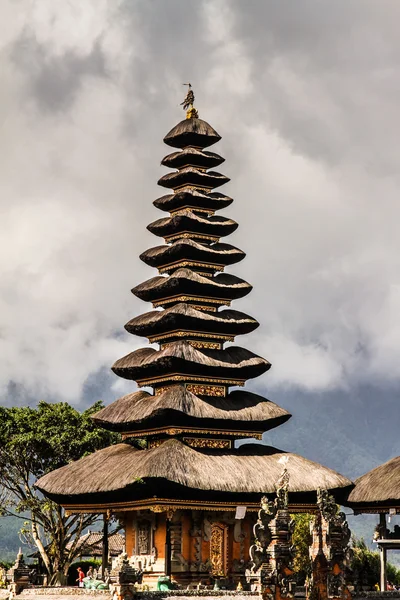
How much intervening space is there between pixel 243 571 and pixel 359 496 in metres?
6.00

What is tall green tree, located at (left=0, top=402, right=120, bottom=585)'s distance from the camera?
58.5 m

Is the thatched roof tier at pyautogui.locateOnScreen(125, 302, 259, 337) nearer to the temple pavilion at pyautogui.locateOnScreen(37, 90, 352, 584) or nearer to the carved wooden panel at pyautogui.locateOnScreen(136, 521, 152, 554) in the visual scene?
the temple pavilion at pyautogui.locateOnScreen(37, 90, 352, 584)

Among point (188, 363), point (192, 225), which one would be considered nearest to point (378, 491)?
point (188, 363)

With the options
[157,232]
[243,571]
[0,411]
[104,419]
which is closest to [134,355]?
[104,419]

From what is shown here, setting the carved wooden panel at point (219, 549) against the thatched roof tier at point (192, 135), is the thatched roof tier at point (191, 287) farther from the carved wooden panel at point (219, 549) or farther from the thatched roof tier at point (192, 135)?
the carved wooden panel at point (219, 549)

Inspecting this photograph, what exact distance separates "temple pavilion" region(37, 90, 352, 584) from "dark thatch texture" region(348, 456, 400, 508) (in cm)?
93

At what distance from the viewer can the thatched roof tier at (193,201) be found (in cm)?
5000

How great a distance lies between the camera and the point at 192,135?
51.4 metres

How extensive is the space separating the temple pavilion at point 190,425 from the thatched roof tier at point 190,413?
62 mm

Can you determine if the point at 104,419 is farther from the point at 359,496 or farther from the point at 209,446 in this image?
the point at 359,496

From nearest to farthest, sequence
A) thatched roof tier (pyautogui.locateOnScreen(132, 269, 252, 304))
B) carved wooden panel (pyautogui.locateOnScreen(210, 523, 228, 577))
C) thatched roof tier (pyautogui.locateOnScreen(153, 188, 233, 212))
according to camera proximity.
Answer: carved wooden panel (pyautogui.locateOnScreen(210, 523, 228, 577)) → thatched roof tier (pyautogui.locateOnScreen(132, 269, 252, 304)) → thatched roof tier (pyautogui.locateOnScreen(153, 188, 233, 212))

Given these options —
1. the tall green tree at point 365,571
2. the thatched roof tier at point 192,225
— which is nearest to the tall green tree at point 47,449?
the thatched roof tier at point 192,225

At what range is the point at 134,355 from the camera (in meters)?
48.0

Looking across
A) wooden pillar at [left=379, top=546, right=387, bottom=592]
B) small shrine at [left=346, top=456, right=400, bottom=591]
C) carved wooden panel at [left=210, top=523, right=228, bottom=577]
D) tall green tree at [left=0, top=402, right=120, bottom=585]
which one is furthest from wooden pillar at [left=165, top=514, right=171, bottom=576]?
tall green tree at [left=0, top=402, right=120, bottom=585]
